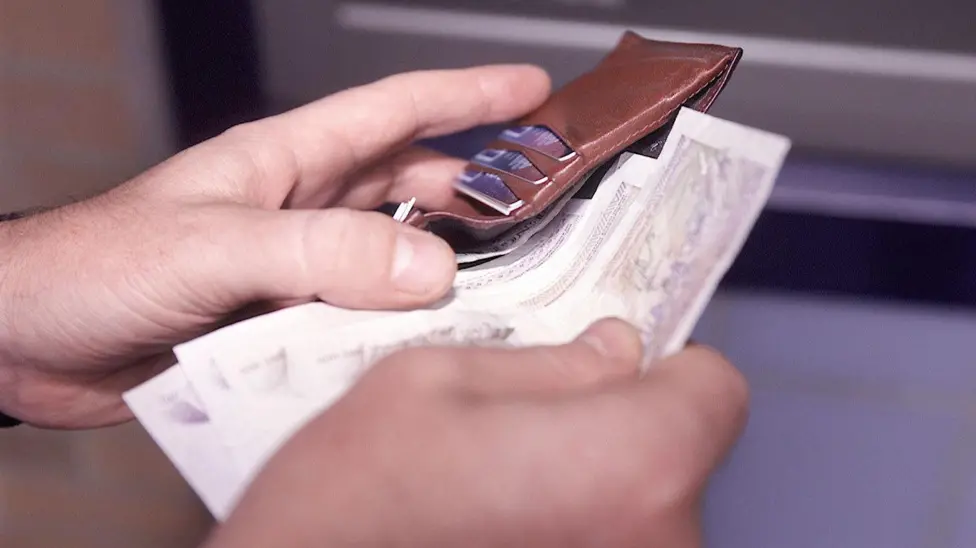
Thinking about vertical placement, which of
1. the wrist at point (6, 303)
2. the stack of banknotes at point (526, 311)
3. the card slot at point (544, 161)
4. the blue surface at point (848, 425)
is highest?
the card slot at point (544, 161)

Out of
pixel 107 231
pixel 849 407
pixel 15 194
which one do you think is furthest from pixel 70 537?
pixel 849 407

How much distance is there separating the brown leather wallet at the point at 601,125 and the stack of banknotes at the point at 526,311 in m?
0.02

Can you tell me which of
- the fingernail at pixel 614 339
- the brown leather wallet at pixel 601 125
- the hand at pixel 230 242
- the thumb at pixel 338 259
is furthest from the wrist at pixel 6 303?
the fingernail at pixel 614 339

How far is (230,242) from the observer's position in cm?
50

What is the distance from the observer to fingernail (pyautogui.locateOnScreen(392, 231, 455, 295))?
48 cm

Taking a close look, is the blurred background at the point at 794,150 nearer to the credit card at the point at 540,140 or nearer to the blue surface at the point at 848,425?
the blue surface at the point at 848,425

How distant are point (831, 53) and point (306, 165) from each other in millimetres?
520

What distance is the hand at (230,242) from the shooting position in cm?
49

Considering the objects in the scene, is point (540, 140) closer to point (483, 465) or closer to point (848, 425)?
point (483, 465)

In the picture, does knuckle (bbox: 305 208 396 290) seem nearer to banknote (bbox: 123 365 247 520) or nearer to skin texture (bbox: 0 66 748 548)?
skin texture (bbox: 0 66 748 548)

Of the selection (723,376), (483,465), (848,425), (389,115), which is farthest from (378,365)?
(848,425)

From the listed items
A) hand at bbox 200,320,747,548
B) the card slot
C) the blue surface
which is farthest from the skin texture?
the blue surface

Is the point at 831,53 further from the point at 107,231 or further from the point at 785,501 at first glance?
the point at 107,231

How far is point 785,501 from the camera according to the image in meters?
0.92
